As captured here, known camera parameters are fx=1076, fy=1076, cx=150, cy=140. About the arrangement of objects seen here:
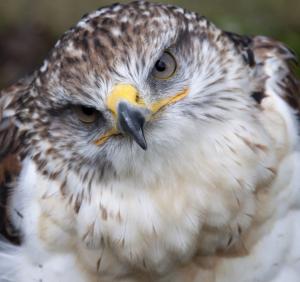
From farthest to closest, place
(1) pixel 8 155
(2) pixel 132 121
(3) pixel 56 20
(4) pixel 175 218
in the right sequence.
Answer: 1. (3) pixel 56 20
2. (1) pixel 8 155
3. (4) pixel 175 218
4. (2) pixel 132 121

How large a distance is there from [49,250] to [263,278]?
0.84 metres

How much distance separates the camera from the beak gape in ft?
11.2

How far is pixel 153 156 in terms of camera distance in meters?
3.62

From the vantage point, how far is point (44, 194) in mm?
3854

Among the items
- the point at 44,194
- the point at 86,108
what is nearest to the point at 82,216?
the point at 44,194

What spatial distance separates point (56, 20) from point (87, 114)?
3.48 metres

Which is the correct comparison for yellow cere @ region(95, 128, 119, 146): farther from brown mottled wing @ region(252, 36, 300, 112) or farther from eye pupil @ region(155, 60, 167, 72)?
brown mottled wing @ region(252, 36, 300, 112)

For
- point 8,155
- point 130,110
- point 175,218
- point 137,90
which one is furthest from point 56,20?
point 130,110

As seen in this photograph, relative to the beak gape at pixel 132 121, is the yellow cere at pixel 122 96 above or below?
above

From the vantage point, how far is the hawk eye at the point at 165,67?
359 cm

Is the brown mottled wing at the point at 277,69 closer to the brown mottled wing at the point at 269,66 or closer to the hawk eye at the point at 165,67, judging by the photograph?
the brown mottled wing at the point at 269,66

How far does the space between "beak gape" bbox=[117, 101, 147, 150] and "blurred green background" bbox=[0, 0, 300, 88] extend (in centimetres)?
337

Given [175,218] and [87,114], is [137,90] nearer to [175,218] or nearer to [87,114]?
[87,114]

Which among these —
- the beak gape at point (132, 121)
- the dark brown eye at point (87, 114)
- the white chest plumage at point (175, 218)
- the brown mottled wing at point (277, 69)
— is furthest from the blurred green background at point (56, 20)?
the beak gape at point (132, 121)
